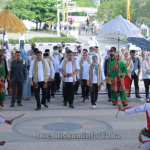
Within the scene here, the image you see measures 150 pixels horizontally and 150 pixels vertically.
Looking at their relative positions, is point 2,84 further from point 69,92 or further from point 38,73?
point 69,92

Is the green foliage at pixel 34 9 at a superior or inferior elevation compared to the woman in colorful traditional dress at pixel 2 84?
superior

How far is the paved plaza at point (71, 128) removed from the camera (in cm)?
785

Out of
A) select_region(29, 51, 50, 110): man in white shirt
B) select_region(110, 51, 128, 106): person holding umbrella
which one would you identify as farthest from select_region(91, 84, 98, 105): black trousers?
select_region(29, 51, 50, 110): man in white shirt

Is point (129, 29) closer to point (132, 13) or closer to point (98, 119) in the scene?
point (98, 119)

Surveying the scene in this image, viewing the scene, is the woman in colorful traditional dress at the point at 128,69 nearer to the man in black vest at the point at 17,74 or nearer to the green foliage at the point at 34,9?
the man in black vest at the point at 17,74

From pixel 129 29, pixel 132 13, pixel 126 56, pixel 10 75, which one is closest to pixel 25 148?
pixel 10 75

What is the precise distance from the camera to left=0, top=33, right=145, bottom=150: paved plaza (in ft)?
25.8

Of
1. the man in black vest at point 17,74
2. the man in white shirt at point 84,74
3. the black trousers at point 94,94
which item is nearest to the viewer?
the black trousers at point 94,94

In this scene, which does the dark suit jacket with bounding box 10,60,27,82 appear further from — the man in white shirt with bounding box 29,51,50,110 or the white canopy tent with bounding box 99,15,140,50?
the white canopy tent with bounding box 99,15,140,50

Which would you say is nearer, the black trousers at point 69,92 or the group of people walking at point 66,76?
the group of people walking at point 66,76

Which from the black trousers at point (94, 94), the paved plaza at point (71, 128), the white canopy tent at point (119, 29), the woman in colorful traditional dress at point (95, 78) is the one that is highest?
the white canopy tent at point (119, 29)

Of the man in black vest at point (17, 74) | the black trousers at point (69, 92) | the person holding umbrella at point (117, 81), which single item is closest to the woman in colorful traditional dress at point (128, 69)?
the person holding umbrella at point (117, 81)

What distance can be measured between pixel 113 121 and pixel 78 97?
160 inches

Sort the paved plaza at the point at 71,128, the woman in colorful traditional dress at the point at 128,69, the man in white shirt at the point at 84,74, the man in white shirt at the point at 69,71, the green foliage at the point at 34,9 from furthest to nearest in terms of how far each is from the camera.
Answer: the green foliage at the point at 34,9, the woman in colorful traditional dress at the point at 128,69, the man in white shirt at the point at 84,74, the man in white shirt at the point at 69,71, the paved plaza at the point at 71,128
